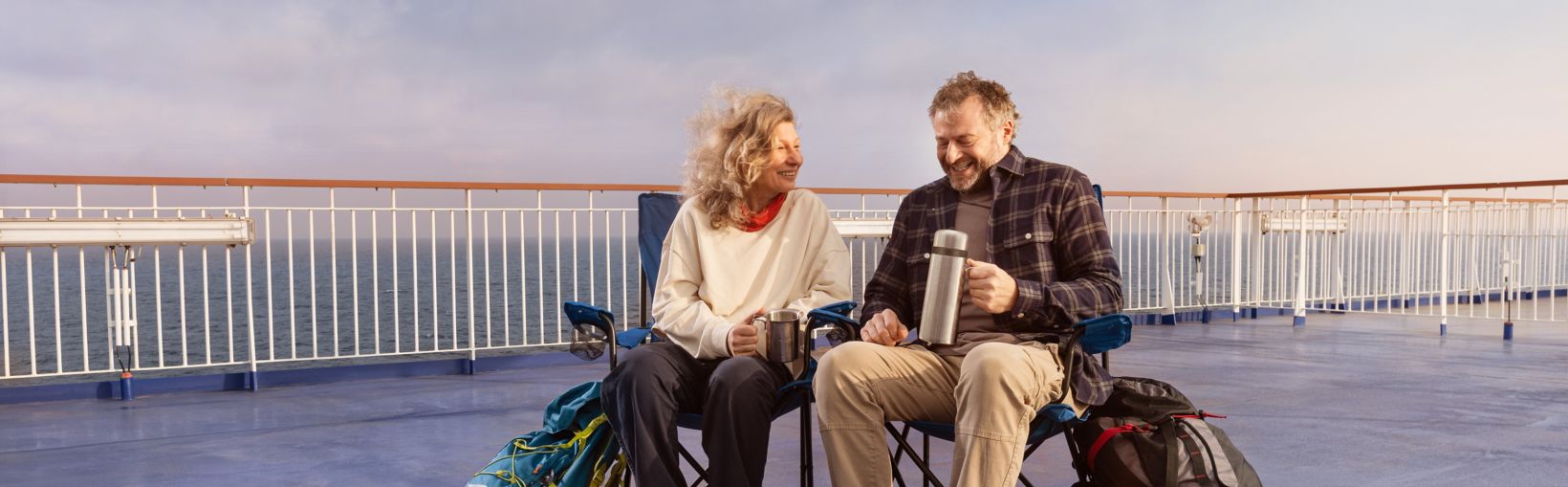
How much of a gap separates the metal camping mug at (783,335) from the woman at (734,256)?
4cm

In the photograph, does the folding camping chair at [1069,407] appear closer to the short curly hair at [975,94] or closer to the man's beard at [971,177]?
the man's beard at [971,177]

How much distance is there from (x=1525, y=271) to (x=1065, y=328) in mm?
10062

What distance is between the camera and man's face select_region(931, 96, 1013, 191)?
2070 mm

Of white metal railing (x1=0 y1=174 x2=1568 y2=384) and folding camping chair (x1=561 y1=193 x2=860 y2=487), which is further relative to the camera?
white metal railing (x1=0 y1=174 x2=1568 y2=384)

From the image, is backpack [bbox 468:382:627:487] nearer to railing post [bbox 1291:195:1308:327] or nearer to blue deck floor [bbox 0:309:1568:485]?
blue deck floor [bbox 0:309:1568:485]

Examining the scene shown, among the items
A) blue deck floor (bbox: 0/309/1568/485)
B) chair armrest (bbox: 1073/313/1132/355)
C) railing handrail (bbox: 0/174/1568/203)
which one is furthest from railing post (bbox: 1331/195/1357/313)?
chair armrest (bbox: 1073/313/1132/355)

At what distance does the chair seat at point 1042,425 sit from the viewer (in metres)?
1.72

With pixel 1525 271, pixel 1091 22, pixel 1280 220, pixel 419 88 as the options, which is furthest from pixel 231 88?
pixel 1525 271

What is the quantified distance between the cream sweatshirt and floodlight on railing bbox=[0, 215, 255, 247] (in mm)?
2903

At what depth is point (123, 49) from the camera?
2198cm

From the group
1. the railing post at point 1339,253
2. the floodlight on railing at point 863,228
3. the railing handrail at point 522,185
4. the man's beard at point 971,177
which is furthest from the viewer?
the railing post at point 1339,253

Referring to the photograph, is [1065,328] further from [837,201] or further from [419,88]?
[419,88]

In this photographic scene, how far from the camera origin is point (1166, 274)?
699cm

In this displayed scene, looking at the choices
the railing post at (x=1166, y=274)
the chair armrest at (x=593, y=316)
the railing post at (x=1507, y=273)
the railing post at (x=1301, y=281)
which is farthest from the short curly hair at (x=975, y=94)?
the railing post at (x=1301, y=281)
